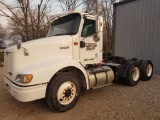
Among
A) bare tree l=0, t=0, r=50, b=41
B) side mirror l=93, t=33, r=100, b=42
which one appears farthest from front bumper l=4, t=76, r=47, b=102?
bare tree l=0, t=0, r=50, b=41

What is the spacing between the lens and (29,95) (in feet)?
13.1

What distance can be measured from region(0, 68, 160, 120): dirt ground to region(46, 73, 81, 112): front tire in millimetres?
200

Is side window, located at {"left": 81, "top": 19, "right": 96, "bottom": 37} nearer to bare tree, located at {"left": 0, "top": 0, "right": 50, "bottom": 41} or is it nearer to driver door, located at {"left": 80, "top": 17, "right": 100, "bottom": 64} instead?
driver door, located at {"left": 80, "top": 17, "right": 100, "bottom": 64}

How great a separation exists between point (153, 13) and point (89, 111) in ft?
23.0

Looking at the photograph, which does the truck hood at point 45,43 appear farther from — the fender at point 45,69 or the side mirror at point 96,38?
the side mirror at point 96,38

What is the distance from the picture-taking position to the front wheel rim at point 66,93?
14.6ft

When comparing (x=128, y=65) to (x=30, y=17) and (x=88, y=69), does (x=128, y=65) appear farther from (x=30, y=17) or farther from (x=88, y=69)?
(x=30, y=17)

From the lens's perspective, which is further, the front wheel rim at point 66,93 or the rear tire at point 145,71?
the rear tire at point 145,71

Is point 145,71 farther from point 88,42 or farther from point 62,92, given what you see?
point 62,92

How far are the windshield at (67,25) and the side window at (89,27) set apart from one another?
0.87ft

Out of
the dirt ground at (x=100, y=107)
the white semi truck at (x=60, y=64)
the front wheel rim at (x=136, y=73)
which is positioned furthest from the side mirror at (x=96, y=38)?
the front wheel rim at (x=136, y=73)

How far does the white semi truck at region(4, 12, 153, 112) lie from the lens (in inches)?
161

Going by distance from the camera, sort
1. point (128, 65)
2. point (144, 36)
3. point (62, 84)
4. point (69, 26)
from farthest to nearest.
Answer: point (144, 36) < point (128, 65) < point (69, 26) < point (62, 84)

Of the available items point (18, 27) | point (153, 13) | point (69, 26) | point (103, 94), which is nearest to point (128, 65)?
point (103, 94)
